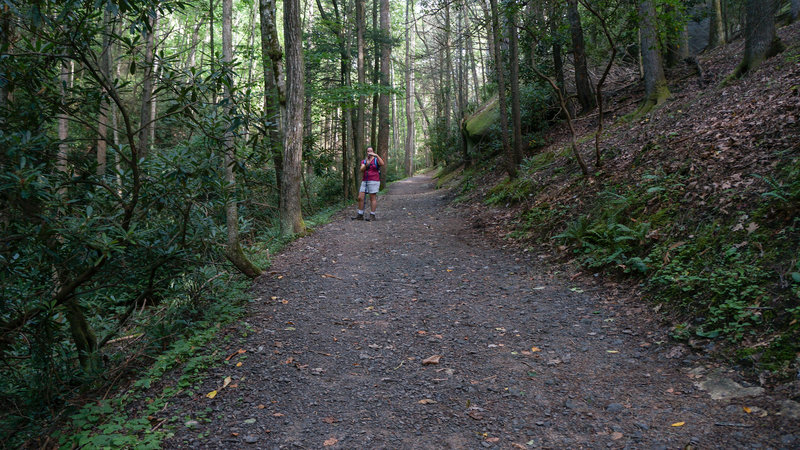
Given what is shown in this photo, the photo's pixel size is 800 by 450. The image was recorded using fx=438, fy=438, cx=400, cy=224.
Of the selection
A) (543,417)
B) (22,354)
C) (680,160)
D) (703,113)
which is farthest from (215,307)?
(703,113)

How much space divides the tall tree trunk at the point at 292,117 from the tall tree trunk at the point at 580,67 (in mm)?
7520

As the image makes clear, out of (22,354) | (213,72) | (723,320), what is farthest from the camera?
(213,72)

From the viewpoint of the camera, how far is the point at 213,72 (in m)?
4.36

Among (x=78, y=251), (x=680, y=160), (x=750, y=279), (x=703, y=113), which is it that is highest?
(x=703, y=113)

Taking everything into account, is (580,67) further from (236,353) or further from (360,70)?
(236,353)

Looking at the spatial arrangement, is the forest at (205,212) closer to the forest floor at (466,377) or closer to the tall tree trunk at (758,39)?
the tall tree trunk at (758,39)

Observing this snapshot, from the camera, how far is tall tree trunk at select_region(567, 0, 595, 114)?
12016 millimetres

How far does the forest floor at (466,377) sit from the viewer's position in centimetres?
298

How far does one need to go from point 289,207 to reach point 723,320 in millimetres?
7953

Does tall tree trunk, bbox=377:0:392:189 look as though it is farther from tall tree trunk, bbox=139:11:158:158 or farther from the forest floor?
the forest floor

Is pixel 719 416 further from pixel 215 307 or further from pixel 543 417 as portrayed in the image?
pixel 215 307

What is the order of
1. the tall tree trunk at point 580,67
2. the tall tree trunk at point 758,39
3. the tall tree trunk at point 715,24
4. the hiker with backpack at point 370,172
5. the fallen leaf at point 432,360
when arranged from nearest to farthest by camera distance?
Result: the fallen leaf at point 432,360 < the tall tree trunk at point 758,39 < the hiker with backpack at point 370,172 < the tall tree trunk at point 580,67 < the tall tree trunk at point 715,24

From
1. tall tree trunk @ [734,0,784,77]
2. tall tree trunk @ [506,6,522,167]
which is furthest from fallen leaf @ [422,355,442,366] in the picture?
tall tree trunk @ [734,0,784,77]

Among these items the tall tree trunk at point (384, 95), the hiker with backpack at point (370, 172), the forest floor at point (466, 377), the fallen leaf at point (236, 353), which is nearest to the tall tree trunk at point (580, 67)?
the hiker with backpack at point (370, 172)
